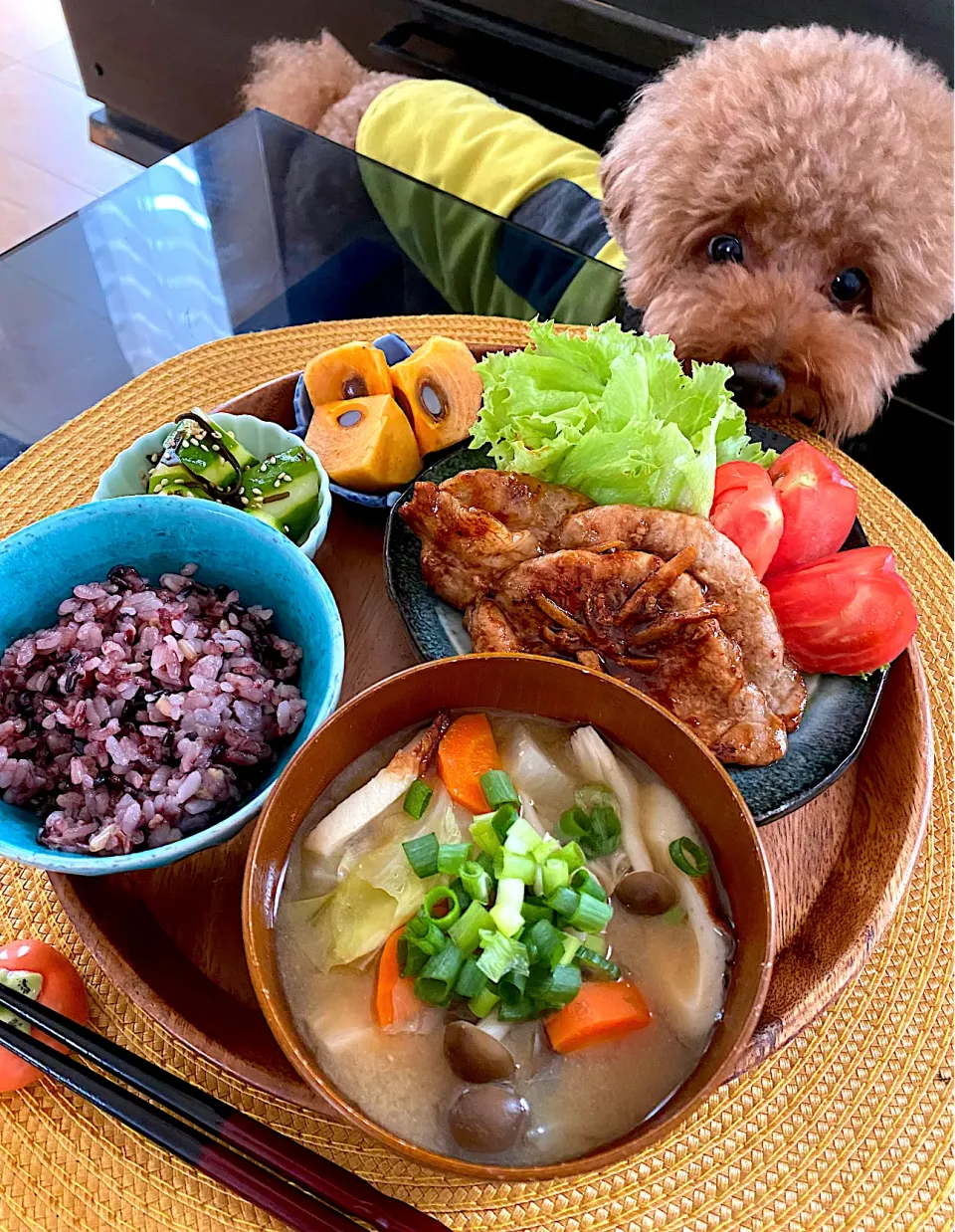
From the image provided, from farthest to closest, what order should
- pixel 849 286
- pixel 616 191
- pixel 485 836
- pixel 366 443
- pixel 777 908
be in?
1. pixel 616 191
2. pixel 849 286
3. pixel 366 443
4. pixel 777 908
5. pixel 485 836

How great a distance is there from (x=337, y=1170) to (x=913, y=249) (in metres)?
1.86

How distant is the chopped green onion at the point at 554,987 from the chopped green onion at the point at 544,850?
12cm

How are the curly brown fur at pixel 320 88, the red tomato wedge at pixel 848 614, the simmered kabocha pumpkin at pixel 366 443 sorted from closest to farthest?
the red tomato wedge at pixel 848 614
the simmered kabocha pumpkin at pixel 366 443
the curly brown fur at pixel 320 88

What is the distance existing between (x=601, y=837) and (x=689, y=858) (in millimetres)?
109

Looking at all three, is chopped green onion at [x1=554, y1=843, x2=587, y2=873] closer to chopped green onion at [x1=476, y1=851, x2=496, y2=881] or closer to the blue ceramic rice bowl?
chopped green onion at [x1=476, y1=851, x2=496, y2=881]

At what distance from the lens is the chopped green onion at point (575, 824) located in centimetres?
114

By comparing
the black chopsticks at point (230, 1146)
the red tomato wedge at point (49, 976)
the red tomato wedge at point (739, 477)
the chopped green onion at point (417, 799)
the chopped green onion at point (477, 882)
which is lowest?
the red tomato wedge at point (49, 976)

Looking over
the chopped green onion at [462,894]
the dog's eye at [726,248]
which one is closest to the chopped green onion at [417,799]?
the chopped green onion at [462,894]

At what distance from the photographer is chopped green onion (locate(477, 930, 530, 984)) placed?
982 mm

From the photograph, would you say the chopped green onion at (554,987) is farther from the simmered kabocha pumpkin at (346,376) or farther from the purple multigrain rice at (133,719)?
the simmered kabocha pumpkin at (346,376)

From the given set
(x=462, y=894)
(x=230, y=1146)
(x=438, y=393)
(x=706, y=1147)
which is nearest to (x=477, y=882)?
(x=462, y=894)

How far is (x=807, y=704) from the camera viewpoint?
1.42 metres

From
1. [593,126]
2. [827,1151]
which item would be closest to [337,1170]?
[827,1151]

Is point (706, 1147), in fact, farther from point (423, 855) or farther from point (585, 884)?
point (423, 855)
